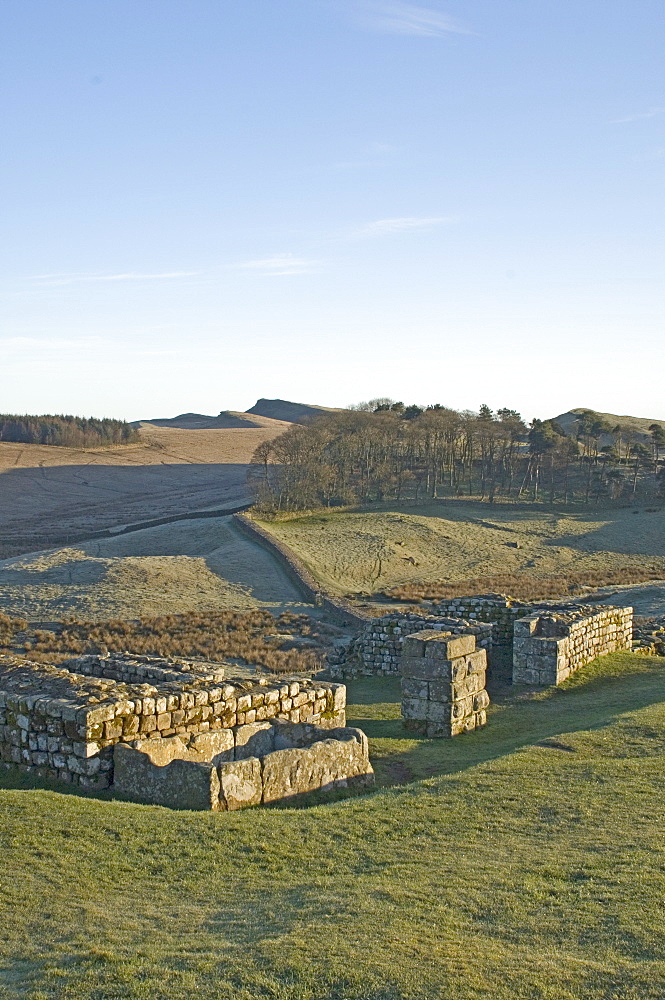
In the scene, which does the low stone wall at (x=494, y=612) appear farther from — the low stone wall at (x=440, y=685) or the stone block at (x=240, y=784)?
the stone block at (x=240, y=784)

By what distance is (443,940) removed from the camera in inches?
Result: 252

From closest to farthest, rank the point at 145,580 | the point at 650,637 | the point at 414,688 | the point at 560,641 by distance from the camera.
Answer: the point at 414,688 → the point at 560,641 → the point at 650,637 → the point at 145,580

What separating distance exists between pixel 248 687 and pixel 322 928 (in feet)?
21.3

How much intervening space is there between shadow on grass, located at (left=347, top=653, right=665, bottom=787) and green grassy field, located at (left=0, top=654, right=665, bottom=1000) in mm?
1144

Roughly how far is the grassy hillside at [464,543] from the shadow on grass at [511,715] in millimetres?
25489

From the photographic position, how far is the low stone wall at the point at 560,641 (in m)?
18.3

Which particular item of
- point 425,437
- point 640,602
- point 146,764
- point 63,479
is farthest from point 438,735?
point 63,479

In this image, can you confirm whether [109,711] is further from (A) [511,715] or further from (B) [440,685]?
(A) [511,715]

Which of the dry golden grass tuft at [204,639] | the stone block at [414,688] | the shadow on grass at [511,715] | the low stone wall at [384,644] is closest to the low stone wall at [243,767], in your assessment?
the shadow on grass at [511,715]

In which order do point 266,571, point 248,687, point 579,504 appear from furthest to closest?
point 579,504 → point 266,571 → point 248,687

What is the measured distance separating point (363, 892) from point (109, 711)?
15.5ft

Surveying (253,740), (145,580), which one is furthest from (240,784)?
(145,580)

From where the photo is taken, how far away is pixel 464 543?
58.7 metres

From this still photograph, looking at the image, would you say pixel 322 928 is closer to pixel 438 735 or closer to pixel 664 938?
pixel 664 938
